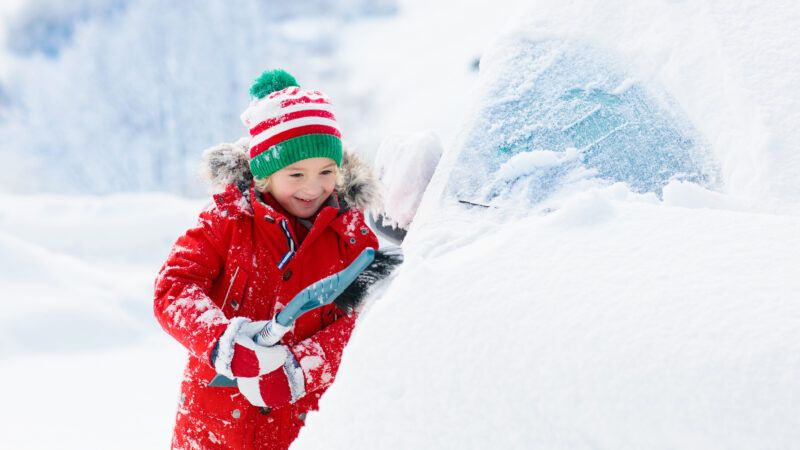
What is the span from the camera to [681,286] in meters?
0.78

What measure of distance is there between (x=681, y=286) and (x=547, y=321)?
6.3 inches

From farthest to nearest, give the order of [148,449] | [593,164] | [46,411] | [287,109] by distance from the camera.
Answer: [46,411] < [148,449] < [593,164] < [287,109]

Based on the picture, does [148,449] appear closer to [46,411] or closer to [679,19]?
[46,411]

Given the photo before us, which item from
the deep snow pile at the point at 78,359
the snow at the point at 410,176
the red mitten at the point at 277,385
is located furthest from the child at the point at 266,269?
the deep snow pile at the point at 78,359

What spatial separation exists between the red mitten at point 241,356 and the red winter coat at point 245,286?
12 centimetres

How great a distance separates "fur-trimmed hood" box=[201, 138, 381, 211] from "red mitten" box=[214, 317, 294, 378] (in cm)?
38

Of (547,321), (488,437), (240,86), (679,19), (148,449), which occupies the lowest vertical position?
(488,437)

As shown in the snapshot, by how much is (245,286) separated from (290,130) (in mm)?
353

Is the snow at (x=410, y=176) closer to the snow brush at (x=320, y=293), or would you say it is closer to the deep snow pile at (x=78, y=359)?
the snow brush at (x=320, y=293)

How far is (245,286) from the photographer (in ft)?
4.69

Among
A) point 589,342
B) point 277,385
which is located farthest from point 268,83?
point 589,342

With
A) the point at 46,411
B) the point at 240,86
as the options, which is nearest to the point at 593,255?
the point at 46,411

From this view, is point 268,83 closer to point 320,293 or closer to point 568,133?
point 320,293

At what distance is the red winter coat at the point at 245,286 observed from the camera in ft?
4.61
